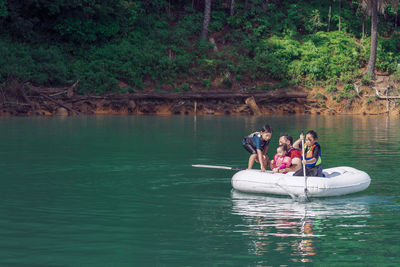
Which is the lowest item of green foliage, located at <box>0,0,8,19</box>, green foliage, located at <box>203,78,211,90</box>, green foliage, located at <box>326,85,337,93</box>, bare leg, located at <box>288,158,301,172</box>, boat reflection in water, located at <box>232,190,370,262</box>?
boat reflection in water, located at <box>232,190,370,262</box>

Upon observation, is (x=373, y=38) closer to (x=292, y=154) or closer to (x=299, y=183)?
(x=292, y=154)

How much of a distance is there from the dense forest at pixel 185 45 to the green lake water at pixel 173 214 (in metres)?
18.9

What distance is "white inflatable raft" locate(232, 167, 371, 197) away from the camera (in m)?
10.7

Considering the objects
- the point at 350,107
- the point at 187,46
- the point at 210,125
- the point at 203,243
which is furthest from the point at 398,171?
the point at 187,46

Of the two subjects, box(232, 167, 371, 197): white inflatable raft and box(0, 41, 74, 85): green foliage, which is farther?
box(0, 41, 74, 85): green foliage

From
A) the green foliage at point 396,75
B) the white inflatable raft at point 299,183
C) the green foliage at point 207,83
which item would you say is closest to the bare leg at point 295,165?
the white inflatable raft at point 299,183

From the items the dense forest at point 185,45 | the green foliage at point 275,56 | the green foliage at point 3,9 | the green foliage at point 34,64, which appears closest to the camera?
the green foliage at point 34,64

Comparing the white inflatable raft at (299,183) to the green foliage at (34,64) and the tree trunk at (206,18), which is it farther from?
the tree trunk at (206,18)

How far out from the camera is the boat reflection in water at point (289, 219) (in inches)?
295

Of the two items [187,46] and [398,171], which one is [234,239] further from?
[187,46]

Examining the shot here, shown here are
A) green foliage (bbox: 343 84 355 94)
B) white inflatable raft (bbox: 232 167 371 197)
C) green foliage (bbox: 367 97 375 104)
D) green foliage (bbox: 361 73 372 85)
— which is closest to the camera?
white inflatable raft (bbox: 232 167 371 197)

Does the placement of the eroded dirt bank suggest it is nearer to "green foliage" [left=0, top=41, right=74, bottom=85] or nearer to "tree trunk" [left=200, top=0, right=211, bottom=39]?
"green foliage" [left=0, top=41, right=74, bottom=85]

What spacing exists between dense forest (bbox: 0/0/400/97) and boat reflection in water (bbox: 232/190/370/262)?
25.9m

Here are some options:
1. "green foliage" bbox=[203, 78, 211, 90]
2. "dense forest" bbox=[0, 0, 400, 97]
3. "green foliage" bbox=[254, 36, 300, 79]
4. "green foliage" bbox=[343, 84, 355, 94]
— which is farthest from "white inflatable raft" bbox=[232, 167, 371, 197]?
"green foliage" bbox=[254, 36, 300, 79]
